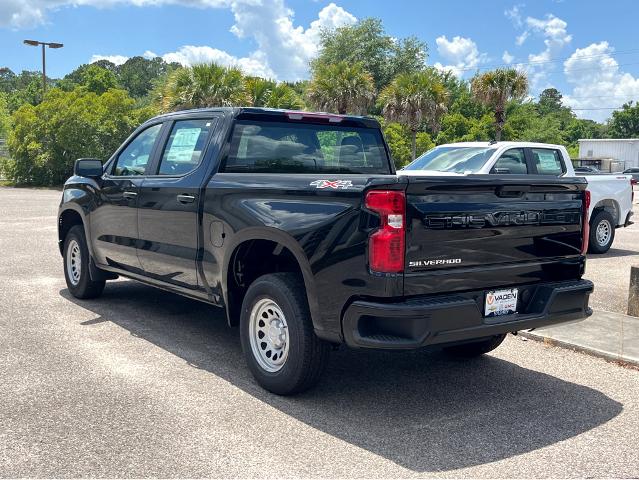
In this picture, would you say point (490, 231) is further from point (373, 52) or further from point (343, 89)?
point (373, 52)

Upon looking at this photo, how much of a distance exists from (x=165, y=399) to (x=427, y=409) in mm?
1734

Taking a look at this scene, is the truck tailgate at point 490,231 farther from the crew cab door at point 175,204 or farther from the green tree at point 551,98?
the green tree at point 551,98

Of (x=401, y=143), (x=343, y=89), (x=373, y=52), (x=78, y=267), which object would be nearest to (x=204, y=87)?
(x=343, y=89)

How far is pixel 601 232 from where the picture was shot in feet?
39.7

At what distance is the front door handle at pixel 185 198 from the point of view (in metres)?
5.33

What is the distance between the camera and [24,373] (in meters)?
4.98

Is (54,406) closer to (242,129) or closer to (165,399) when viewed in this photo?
(165,399)

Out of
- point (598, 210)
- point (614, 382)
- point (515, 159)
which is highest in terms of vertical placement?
point (515, 159)

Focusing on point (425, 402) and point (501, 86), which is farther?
point (501, 86)

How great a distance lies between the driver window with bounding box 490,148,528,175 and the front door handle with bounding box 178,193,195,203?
614 centimetres

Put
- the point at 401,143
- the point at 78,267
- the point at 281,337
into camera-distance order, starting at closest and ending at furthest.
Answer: the point at 281,337 → the point at 78,267 → the point at 401,143

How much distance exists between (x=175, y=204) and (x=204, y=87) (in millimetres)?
23172

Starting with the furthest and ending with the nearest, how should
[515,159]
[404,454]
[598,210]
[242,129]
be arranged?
[598,210]
[515,159]
[242,129]
[404,454]

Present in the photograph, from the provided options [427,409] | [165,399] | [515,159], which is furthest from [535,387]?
[515,159]
